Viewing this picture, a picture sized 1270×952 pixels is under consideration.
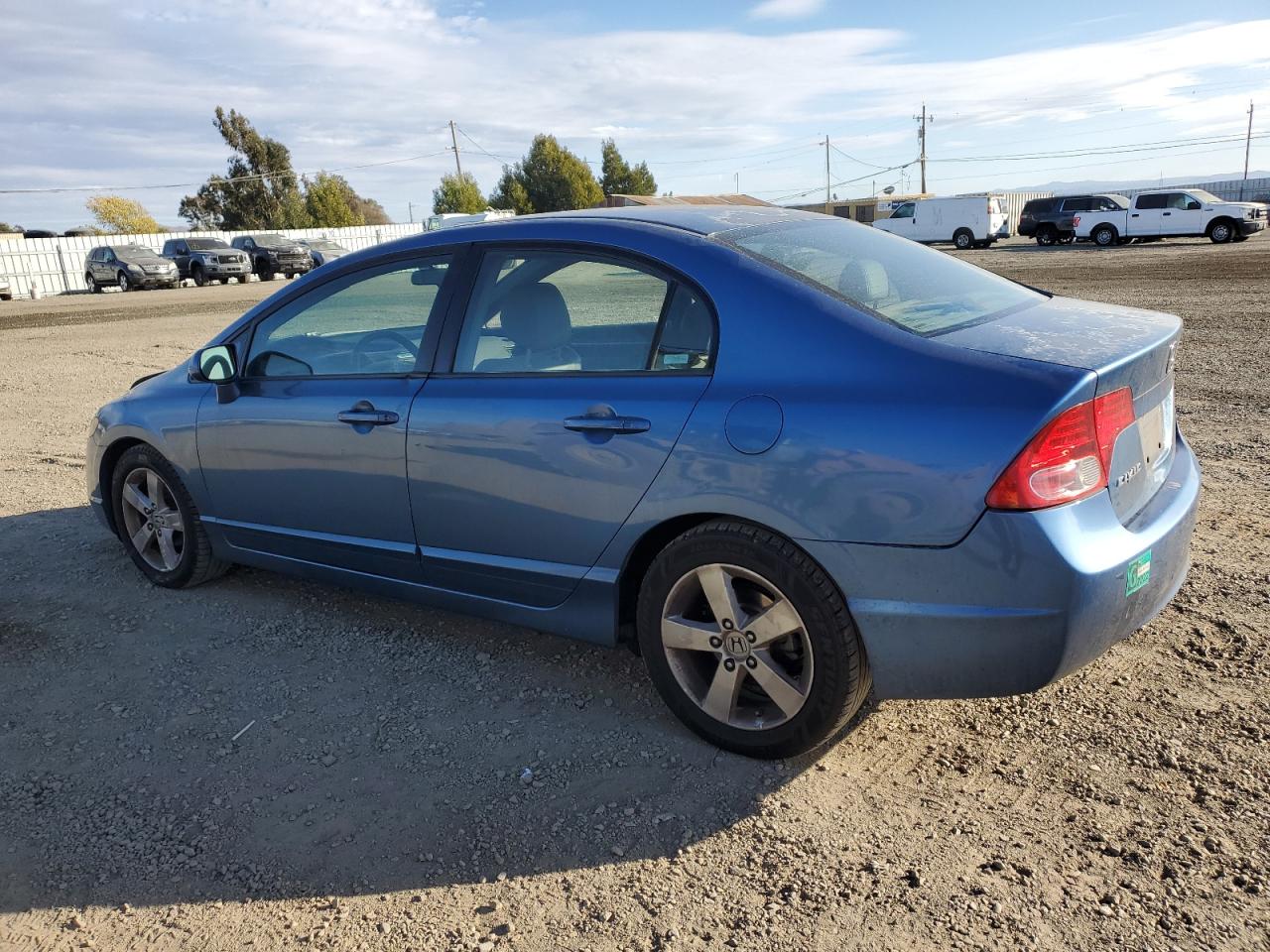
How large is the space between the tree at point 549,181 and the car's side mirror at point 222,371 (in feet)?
253

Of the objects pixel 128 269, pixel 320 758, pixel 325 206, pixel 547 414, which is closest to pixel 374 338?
pixel 547 414

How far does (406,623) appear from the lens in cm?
418

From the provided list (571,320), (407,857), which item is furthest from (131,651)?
(571,320)

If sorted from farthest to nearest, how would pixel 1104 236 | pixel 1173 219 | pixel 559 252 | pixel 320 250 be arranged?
pixel 320 250 < pixel 1104 236 < pixel 1173 219 < pixel 559 252

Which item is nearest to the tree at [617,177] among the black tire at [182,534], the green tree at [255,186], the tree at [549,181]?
the tree at [549,181]

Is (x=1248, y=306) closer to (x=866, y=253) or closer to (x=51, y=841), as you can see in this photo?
(x=866, y=253)

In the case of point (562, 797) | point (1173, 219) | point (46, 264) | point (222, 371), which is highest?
point (46, 264)

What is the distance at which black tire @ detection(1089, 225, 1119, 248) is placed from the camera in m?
32.6

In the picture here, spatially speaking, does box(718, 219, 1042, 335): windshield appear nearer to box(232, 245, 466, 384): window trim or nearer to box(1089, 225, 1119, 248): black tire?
box(232, 245, 466, 384): window trim

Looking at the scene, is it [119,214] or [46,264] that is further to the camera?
[119,214]

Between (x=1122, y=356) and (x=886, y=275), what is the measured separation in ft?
2.77

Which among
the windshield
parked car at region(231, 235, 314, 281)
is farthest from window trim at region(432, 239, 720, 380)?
parked car at region(231, 235, 314, 281)

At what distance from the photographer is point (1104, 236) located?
33.0 m

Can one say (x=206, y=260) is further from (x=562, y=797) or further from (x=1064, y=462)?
(x=1064, y=462)
